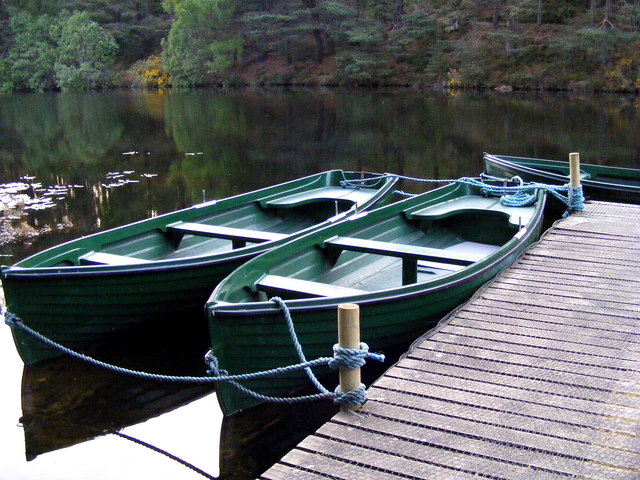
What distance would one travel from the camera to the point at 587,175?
1166 cm

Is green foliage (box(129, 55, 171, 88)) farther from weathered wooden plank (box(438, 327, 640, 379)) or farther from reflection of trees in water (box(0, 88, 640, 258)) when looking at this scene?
weathered wooden plank (box(438, 327, 640, 379))

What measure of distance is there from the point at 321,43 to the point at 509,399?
3962 centimetres

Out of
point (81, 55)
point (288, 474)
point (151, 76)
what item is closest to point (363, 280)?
point (288, 474)

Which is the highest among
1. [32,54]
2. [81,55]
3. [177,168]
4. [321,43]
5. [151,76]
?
[321,43]

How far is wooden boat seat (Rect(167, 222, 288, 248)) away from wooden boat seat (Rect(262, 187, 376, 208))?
143cm

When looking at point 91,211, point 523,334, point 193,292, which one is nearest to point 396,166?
point 91,211

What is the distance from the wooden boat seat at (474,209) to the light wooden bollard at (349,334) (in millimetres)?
4167

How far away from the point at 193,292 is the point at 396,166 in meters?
11.5

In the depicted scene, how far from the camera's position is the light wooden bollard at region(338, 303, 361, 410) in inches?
156

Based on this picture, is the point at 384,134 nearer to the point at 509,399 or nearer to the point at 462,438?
the point at 509,399

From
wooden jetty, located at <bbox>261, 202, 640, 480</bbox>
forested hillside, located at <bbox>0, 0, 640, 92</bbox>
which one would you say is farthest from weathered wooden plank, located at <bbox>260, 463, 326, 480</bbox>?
forested hillside, located at <bbox>0, 0, 640, 92</bbox>

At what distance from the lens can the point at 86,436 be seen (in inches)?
223

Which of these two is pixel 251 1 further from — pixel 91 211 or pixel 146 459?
pixel 146 459

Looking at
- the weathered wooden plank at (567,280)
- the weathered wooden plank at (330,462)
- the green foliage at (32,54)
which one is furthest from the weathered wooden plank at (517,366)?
the green foliage at (32,54)
